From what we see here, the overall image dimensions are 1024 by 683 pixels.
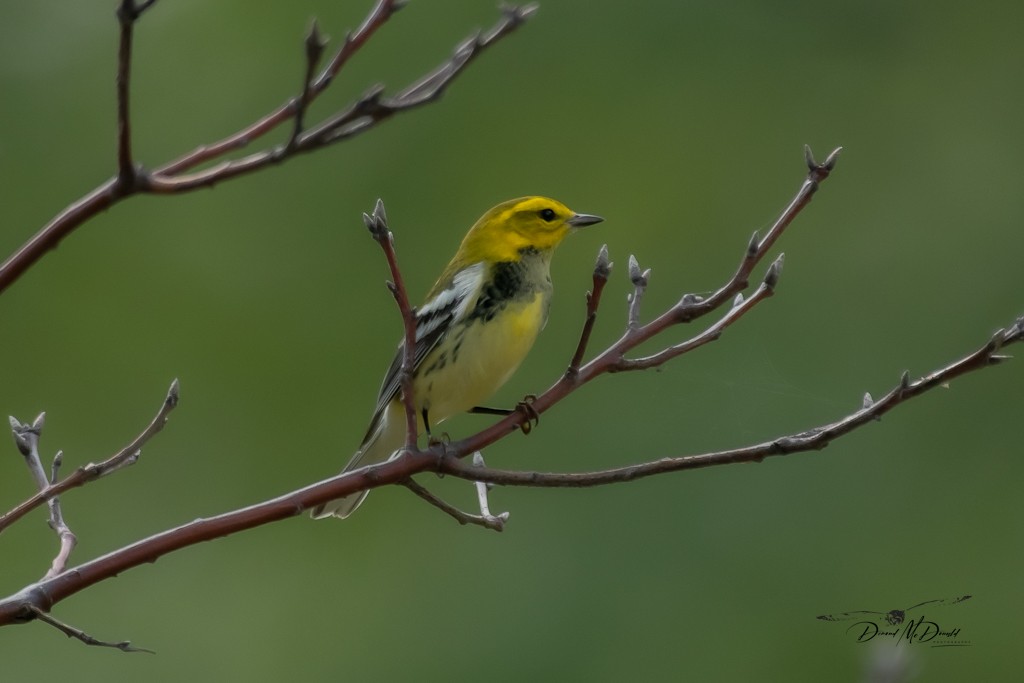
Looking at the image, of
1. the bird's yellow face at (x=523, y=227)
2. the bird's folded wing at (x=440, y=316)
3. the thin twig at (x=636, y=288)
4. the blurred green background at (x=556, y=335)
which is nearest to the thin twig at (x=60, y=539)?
the thin twig at (x=636, y=288)

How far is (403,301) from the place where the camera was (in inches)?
73.2

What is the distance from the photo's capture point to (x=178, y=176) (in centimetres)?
135

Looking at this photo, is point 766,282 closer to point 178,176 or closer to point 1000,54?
point 178,176

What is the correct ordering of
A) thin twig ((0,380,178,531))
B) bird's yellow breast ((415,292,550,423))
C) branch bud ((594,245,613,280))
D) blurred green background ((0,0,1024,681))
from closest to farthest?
thin twig ((0,380,178,531))
branch bud ((594,245,613,280))
bird's yellow breast ((415,292,550,423))
blurred green background ((0,0,1024,681))

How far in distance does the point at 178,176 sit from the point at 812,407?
5229 millimetres

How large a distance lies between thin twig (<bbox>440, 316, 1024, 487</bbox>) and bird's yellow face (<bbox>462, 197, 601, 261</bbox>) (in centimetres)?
141

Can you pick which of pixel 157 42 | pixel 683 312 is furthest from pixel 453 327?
pixel 157 42

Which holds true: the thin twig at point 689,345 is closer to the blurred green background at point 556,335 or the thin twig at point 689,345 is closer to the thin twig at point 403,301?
the thin twig at point 403,301

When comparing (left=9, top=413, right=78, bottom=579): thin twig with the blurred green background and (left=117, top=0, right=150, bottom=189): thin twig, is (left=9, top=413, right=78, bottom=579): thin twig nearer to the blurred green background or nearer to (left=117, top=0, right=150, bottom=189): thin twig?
(left=117, top=0, right=150, bottom=189): thin twig

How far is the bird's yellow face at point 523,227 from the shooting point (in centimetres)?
339

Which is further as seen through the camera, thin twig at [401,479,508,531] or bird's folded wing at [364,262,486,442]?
bird's folded wing at [364,262,486,442]

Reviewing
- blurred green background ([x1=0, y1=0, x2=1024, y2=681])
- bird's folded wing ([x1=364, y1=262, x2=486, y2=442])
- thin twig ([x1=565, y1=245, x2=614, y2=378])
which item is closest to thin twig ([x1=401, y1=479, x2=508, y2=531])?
thin twig ([x1=565, y1=245, x2=614, y2=378])

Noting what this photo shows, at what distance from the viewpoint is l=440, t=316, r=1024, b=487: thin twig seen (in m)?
1.80

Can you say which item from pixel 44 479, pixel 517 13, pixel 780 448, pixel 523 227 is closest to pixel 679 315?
pixel 780 448
